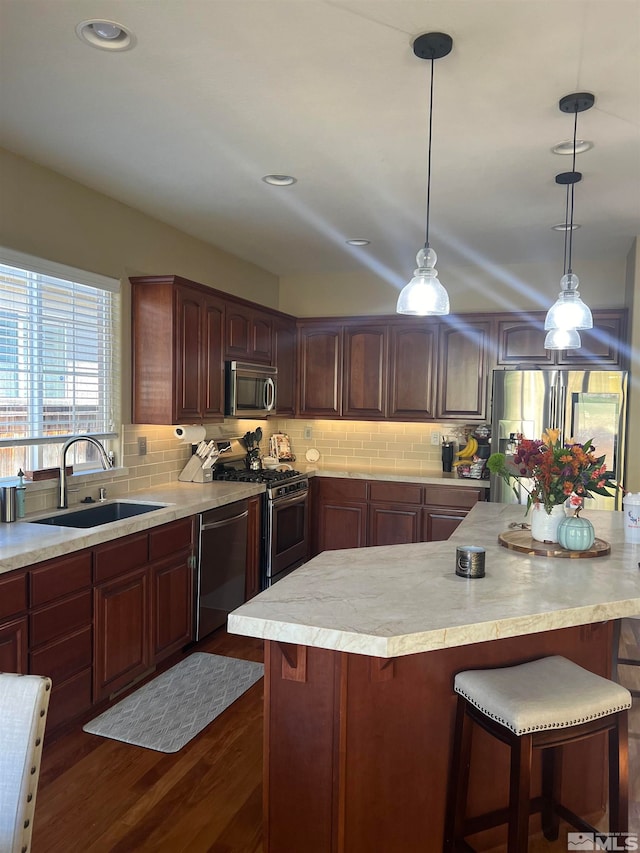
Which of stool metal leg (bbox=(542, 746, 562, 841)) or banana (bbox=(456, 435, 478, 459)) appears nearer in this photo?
stool metal leg (bbox=(542, 746, 562, 841))

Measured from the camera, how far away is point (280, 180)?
3322 millimetres

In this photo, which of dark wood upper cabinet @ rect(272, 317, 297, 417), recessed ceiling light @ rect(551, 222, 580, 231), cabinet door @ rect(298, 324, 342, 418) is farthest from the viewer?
cabinet door @ rect(298, 324, 342, 418)

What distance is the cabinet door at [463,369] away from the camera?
5059 millimetres

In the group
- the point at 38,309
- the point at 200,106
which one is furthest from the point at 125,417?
the point at 200,106

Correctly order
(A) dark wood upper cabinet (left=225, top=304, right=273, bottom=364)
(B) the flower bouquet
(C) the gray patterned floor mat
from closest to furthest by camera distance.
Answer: (B) the flower bouquet → (C) the gray patterned floor mat → (A) dark wood upper cabinet (left=225, top=304, right=273, bottom=364)

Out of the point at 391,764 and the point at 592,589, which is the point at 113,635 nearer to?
the point at 391,764

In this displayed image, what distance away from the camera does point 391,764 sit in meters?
1.87

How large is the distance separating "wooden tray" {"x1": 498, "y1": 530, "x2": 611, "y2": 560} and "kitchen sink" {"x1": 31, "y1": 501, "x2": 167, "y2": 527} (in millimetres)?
1931

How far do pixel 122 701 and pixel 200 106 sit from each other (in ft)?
9.12

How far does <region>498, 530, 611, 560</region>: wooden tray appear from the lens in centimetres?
241

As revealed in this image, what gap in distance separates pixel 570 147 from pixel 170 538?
2.79m

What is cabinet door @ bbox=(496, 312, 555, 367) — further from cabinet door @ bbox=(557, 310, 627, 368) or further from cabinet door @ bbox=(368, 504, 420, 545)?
cabinet door @ bbox=(368, 504, 420, 545)

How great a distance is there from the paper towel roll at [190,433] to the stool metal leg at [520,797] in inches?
118

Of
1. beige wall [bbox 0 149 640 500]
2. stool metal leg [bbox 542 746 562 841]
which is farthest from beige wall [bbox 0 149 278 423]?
stool metal leg [bbox 542 746 562 841]
